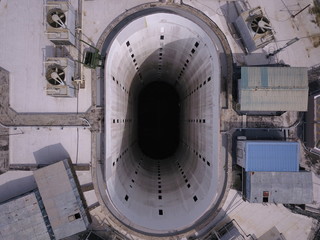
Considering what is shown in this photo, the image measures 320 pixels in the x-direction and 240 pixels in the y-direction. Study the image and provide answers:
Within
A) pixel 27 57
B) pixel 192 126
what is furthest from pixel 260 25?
pixel 27 57

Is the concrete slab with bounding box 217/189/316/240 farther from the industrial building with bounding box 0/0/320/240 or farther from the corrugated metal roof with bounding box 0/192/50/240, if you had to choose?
the corrugated metal roof with bounding box 0/192/50/240

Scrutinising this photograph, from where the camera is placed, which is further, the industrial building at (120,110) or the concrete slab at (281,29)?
the concrete slab at (281,29)

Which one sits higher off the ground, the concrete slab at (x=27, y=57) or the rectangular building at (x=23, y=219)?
the concrete slab at (x=27, y=57)

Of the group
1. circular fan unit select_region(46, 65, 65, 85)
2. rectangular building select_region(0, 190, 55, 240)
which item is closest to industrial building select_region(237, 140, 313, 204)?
circular fan unit select_region(46, 65, 65, 85)

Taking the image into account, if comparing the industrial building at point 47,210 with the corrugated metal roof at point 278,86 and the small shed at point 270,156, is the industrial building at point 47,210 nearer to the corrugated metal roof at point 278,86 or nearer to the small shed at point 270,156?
the small shed at point 270,156

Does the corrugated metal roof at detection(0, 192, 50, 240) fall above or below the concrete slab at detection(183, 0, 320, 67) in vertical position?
below

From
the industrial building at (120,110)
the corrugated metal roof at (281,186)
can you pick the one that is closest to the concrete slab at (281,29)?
the industrial building at (120,110)
